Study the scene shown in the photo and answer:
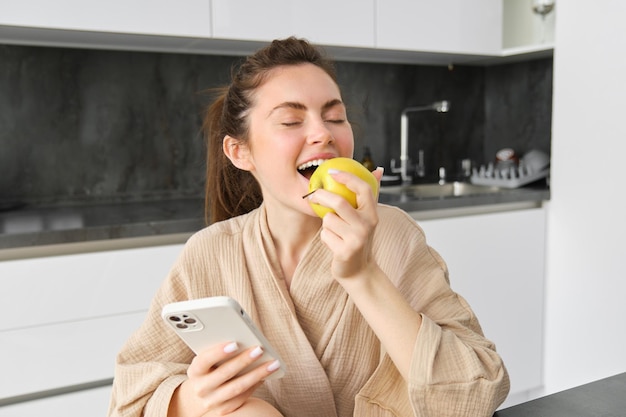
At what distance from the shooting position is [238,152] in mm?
1239

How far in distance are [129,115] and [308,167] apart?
147cm

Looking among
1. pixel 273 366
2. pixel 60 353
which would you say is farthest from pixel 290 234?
pixel 60 353

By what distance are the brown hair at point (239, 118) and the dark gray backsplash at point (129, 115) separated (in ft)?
2.25

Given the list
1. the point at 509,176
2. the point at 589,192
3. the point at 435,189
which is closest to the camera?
the point at 589,192

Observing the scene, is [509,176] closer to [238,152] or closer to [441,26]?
[441,26]

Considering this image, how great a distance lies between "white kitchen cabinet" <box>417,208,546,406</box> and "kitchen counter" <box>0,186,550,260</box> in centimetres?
10

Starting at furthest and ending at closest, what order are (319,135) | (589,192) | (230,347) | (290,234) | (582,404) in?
(589,192)
(290,234)
(319,135)
(230,347)
(582,404)

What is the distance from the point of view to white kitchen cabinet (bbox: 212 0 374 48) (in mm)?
2096

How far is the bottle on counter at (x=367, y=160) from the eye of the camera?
2.71m

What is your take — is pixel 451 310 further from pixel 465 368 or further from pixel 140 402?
pixel 140 402

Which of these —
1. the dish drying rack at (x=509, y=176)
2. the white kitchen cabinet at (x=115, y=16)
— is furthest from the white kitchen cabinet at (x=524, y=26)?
the white kitchen cabinet at (x=115, y=16)

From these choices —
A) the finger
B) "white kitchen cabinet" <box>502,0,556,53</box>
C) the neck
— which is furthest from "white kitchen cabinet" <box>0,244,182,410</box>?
"white kitchen cabinet" <box>502,0,556,53</box>

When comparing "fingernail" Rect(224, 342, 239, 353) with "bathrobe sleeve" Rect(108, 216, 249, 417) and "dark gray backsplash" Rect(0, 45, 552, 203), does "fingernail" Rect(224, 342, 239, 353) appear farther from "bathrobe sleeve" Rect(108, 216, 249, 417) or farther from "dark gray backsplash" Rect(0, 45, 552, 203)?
"dark gray backsplash" Rect(0, 45, 552, 203)

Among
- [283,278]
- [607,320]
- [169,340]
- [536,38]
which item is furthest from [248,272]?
[536,38]
